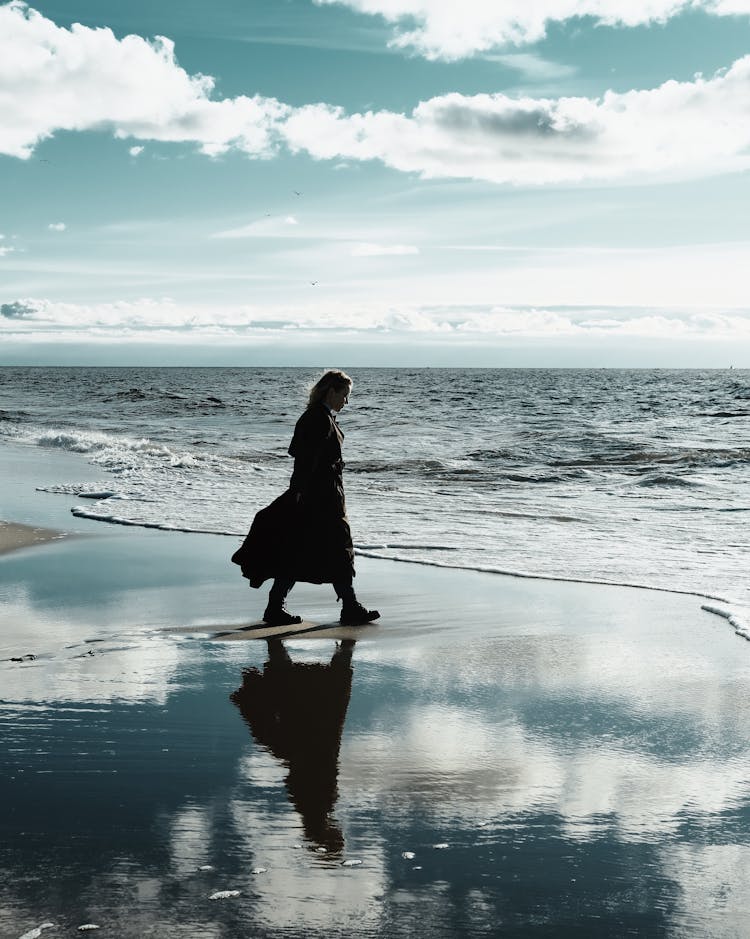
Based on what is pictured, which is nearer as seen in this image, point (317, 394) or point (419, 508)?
point (317, 394)

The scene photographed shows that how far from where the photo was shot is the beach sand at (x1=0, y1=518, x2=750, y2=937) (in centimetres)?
273

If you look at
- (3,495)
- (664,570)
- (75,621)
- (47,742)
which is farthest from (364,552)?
(3,495)

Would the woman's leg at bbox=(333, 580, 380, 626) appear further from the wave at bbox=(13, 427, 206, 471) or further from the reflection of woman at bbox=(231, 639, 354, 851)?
the wave at bbox=(13, 427, 206, 471)

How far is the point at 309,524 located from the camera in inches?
251

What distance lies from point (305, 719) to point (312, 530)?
215 cm

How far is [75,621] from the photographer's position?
6.15m

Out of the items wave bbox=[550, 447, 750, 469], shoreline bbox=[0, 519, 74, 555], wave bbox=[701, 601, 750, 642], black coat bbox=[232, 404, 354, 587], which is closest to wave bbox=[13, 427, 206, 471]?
shoreline bbox=[0, 519, 74, 555]

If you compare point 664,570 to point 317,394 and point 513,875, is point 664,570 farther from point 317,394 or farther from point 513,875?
point 513,875

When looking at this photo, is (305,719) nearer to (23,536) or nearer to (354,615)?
(354,615)

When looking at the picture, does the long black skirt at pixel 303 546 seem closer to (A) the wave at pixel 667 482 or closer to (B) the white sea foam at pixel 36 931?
(B) the white sea foam at pixel 36 931

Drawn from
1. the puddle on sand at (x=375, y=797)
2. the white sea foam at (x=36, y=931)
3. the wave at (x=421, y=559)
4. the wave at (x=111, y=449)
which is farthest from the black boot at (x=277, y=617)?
the wave at (x=111, y=449)

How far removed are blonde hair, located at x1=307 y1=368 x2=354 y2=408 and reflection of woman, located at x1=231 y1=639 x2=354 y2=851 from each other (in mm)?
1665

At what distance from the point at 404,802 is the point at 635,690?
1861 mm

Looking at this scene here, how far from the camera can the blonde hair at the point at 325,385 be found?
20.7ft
